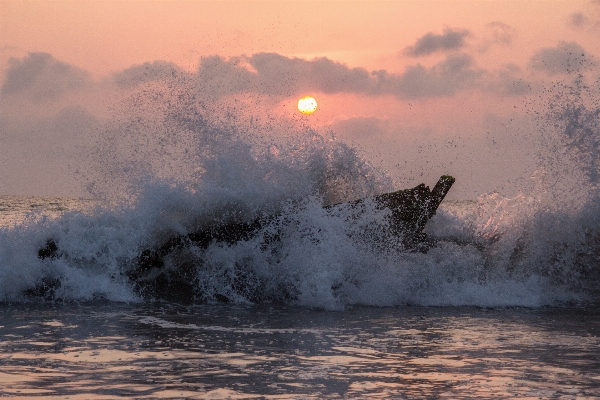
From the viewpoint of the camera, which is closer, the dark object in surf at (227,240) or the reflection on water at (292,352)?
the reflection on water at (292,352)

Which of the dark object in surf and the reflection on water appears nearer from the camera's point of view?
the reflection on water

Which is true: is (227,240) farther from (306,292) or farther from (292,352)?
(292,352)

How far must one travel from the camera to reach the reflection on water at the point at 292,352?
239 inches

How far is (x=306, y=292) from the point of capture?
11.3m

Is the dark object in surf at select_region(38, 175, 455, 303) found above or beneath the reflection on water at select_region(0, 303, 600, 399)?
above

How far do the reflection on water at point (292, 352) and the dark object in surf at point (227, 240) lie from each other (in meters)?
1.25

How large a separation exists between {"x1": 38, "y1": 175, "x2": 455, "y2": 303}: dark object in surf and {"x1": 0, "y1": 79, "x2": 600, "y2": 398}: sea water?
12cm

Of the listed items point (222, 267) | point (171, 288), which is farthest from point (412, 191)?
point (171, 288)

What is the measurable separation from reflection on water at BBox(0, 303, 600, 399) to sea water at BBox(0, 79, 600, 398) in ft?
0.10

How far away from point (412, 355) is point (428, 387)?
131 cm

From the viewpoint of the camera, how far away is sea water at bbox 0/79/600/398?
6.48 meters

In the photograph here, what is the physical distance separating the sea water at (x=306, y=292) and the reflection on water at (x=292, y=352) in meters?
0.03

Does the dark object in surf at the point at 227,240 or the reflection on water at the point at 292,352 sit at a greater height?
the dark object in surf at the point at 227,240

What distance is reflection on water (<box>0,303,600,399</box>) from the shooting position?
Result: 239 inches
